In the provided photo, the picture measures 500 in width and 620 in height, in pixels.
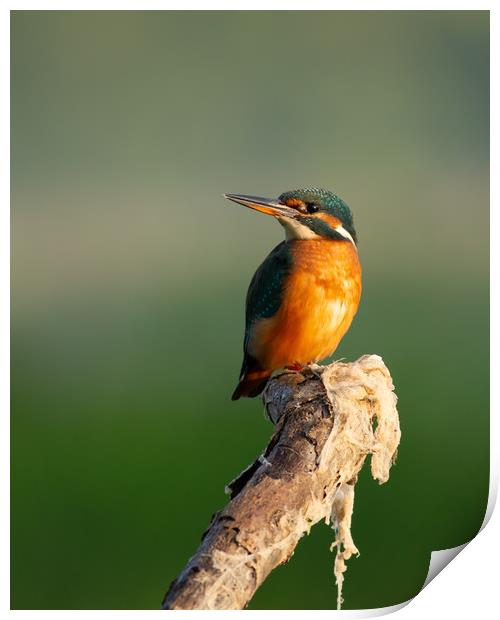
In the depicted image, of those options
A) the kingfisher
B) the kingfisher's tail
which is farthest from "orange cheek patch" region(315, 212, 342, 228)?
the kingfisher's tail

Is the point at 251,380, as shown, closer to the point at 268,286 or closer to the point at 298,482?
the point at 268,286

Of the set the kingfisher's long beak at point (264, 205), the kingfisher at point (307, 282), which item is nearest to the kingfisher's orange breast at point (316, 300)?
the kingfisher at point (307, 282)

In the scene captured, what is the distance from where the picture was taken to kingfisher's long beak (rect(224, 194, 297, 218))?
2135mm

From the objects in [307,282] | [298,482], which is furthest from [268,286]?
[298,482]

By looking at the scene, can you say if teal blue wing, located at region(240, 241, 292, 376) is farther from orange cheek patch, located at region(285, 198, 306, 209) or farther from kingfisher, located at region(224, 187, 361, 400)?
orange cheek patch, located at region(285, 198, 306, 209)

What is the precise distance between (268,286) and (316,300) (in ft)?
0.47

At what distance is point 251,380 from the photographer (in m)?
2.37

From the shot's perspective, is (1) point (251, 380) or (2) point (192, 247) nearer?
(2) point (192, 247)

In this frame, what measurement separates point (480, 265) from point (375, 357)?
0.42 meters

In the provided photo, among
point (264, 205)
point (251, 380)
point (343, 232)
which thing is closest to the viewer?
point (264, 205)

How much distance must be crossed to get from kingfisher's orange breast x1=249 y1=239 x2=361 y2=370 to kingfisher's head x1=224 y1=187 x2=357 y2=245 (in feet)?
0.09

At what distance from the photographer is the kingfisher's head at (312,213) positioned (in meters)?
2.21

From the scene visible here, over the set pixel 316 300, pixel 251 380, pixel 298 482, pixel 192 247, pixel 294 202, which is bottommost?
pixel 298 482

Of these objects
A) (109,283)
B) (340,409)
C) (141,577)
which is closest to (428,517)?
(340,409)
